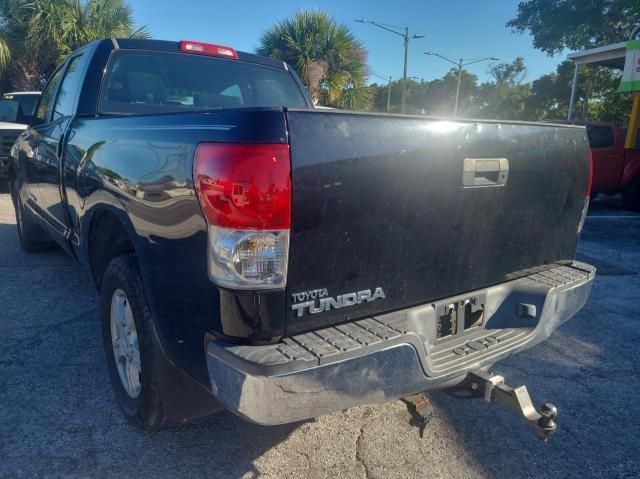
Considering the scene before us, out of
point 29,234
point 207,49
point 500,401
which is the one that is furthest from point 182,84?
point 29,234

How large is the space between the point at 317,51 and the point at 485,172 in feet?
55.9

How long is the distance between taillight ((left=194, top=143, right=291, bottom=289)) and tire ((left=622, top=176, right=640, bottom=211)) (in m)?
11.4

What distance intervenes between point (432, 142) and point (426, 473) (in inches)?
58.5

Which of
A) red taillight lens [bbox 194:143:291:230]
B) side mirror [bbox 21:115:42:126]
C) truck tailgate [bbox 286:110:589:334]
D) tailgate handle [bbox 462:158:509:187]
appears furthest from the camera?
side mirror [bbox 21:115:42:126]

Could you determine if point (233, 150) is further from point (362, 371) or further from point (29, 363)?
point (29, 363)

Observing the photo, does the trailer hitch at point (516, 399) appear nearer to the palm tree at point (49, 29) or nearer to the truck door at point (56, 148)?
the truck door at point (56, 148)

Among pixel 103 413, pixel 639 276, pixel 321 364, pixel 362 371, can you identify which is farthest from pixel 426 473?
pixel 639 276

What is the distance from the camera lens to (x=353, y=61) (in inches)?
750

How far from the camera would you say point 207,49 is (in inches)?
154

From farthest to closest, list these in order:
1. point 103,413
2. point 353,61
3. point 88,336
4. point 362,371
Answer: point 353,61
point 88,336
point 103,413
point 362,371

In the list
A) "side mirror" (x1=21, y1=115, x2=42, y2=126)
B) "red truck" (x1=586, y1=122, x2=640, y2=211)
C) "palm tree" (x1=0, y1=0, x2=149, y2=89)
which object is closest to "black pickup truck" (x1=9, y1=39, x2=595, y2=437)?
"side mirror" (x1=21, y1=115, x2=42, y2=126)

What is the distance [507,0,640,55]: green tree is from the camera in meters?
23.7

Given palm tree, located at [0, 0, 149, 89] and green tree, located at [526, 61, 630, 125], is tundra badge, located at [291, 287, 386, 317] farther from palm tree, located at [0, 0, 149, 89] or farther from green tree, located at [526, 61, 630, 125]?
green tree, located at [526, 61, 630, 125]

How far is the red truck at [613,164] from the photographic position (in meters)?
10.7
